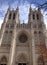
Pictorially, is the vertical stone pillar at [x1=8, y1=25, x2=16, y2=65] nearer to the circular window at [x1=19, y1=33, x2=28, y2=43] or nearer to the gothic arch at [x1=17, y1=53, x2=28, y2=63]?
the gothic arch at [x1=17, y1=53, x2=28, y2=63]

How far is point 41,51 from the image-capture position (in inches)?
862

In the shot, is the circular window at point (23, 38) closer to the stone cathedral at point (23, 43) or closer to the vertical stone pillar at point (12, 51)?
the stone cathedral at point (23, 43)

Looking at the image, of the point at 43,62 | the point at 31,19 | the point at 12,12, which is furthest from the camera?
Answer: the point at 12,12

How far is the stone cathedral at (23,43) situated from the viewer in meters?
21.9

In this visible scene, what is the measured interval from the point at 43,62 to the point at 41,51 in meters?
2.05

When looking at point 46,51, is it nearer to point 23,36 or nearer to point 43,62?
point 43,62

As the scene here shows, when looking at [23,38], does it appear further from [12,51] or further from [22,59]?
[22,59]

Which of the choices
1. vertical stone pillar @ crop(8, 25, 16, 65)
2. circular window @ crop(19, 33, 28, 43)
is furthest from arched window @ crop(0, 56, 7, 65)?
circular window @ crop(19, 33, 28, 43)

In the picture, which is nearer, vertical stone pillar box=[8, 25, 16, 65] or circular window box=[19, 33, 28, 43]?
vertical stone pillar box=[8, 25, 16, 65]

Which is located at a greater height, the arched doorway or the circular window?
the circular window

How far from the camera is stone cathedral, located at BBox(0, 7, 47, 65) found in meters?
21.9

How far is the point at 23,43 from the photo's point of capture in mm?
24500

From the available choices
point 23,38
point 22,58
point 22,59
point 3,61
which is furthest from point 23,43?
point 3,61

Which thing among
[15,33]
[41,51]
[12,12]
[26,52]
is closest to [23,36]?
[15,33]
